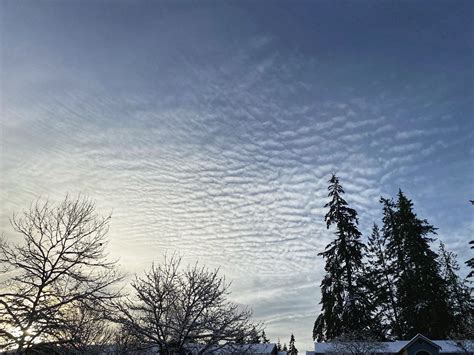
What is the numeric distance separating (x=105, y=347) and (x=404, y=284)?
126 ft

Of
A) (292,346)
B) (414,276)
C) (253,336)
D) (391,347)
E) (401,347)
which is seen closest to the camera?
(253,336)

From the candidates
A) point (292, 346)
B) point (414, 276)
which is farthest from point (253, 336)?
point (292, 346)

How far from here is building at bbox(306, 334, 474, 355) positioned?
2986 centimetres

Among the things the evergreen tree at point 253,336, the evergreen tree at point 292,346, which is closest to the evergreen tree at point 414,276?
the evergreen tree at point 253,336

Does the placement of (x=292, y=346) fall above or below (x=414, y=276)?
below

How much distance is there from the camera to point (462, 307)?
5056cm

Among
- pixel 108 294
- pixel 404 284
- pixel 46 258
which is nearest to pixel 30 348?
pixel 108 294

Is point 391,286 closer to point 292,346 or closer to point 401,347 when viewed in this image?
point 401,347

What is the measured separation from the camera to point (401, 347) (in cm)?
3353

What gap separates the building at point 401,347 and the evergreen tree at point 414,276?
7611mm

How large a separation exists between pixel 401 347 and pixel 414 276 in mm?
14732

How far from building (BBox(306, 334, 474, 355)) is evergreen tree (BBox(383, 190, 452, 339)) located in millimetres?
7611

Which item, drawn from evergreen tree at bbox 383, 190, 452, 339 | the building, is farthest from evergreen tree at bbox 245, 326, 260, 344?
evergreen tree at bbox 383, 190, 452, 339

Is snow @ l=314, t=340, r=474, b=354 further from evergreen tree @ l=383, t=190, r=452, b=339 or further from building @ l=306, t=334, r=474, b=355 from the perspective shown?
evergreen tree @ l=383, t=190, r=452, b=339
